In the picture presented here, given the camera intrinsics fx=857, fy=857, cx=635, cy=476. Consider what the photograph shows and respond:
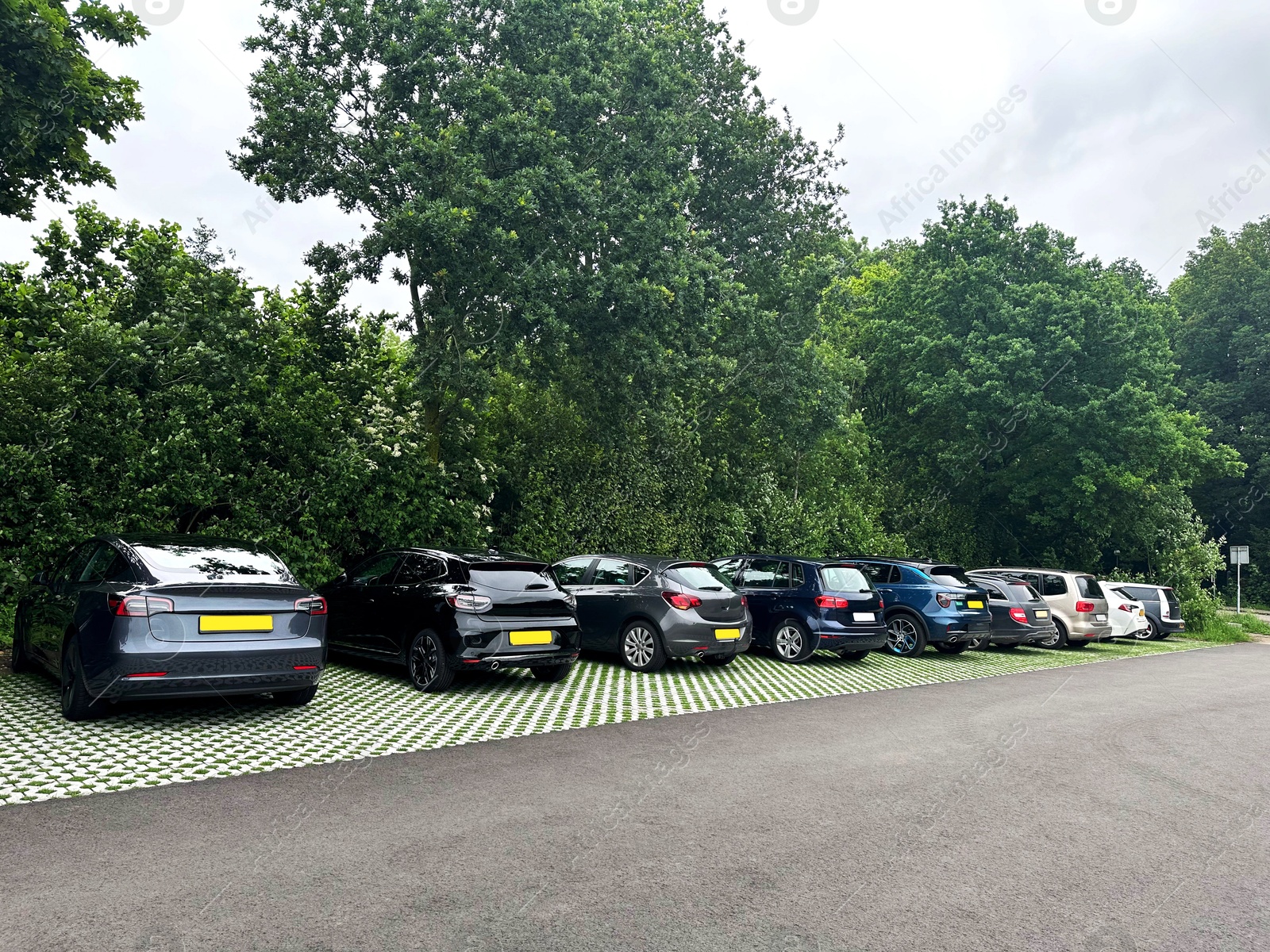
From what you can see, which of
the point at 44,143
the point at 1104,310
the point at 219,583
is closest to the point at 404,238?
the point at 44,143

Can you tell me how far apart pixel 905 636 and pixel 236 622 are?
38.0 feet

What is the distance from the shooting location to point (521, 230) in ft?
51.6

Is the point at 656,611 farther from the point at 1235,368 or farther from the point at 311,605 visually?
the point at 1235,368

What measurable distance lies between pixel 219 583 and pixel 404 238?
9.22 metres

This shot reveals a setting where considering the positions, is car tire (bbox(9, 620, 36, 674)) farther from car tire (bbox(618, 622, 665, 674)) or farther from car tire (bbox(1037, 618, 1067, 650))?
car tire (bbox(1037, 618, 1067, 650))

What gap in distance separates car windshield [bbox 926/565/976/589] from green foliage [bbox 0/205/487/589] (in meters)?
8.17

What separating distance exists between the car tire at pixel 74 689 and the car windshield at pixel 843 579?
9.43 metres

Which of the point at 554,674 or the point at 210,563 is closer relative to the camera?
the point at 210,563

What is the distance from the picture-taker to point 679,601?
36.8 ft

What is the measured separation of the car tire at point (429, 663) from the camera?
29.7 feet

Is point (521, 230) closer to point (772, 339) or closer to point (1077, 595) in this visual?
point (772, 339)

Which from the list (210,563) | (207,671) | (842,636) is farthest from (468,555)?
(842,636)

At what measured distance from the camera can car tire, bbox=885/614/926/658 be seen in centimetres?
1500

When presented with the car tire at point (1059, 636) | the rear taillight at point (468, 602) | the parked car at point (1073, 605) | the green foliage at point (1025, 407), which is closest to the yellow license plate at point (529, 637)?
the rear taillight at point (468, 602)
